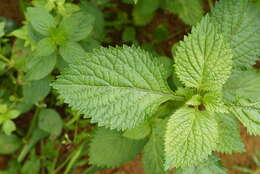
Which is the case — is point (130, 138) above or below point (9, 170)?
above

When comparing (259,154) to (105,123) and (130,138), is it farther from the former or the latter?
(105,123)

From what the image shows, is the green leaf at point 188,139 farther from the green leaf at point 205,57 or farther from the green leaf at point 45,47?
the green leaf at point 45,47

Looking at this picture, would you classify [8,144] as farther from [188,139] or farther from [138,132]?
[188,139]

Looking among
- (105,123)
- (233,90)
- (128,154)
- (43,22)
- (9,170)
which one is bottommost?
(9,170)

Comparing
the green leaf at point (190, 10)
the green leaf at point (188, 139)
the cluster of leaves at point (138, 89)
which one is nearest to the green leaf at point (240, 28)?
the cluster of leaves at point (138, 89)

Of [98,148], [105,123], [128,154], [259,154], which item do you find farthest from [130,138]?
[259,154]

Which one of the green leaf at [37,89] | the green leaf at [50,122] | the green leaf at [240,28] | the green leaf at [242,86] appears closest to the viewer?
the green leaf at [240,28]

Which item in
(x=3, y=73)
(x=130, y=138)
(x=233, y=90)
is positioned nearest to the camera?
(x=233, y=90)
